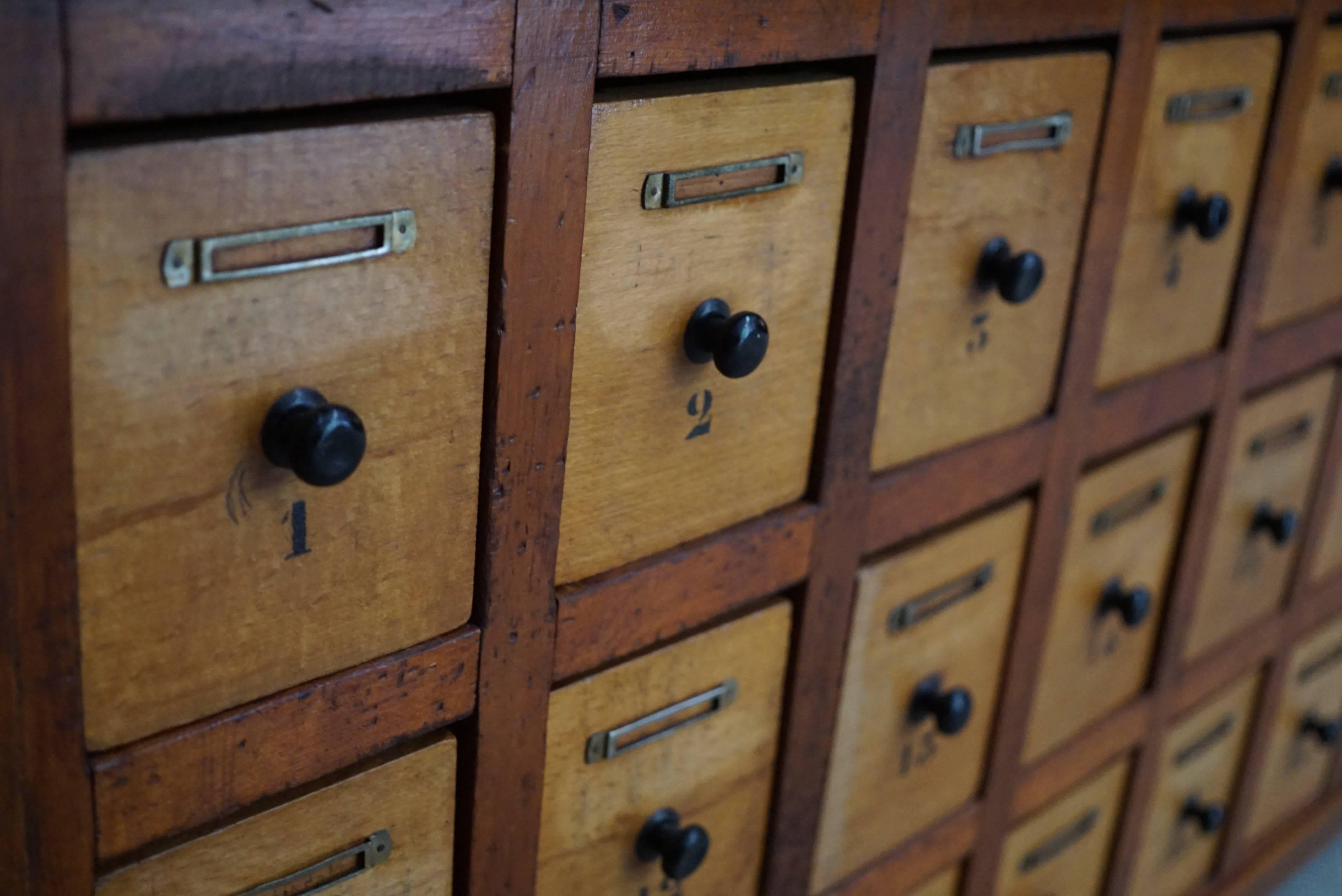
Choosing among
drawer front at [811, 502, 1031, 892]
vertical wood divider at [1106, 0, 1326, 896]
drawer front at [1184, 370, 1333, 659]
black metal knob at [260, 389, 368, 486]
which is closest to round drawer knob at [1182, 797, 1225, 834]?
vertical wood divider at [1106, 0, 1326, 896]

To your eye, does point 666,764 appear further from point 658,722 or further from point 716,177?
point 716,177

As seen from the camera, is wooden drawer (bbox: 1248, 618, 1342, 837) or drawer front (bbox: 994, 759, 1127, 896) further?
wooden drawer (bbox: 1248, 618, 1342, 837)

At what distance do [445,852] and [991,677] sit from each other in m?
0.60

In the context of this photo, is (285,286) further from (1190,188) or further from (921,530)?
(1190,188)

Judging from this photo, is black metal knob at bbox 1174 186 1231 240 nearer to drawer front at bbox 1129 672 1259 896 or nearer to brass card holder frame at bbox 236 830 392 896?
drawer front at bbox 1129 672 1259 896

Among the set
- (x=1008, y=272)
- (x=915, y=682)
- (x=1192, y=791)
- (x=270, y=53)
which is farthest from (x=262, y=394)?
(x=1192, y=791)

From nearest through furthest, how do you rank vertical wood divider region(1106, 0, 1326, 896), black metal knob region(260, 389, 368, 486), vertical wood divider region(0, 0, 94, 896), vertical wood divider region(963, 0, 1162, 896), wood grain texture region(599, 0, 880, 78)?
vertical wood divider region(0, 0, 94, 896)
black metal knob region(260, 389, 368, 486)
wood grain texture region(599, 0, 880, 78)
vertical wood divider region(963, 0, 1162, 896)
vertical wood divider region(1106, 0, 1326, 896)

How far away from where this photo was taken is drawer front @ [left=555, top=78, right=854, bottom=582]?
0.82 meters

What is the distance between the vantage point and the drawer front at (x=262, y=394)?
63 cm

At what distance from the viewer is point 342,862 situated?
0.83 meters

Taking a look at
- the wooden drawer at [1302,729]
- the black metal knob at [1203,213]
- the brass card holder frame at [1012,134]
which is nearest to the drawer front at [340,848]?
the brass card holder frame at [1012,134]

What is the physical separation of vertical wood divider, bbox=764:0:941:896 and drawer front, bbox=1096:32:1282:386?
319 millimetres

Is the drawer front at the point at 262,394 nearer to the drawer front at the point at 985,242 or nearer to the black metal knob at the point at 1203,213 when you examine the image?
the drawer front at the point at 985,242

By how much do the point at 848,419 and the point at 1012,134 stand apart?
0.25m
